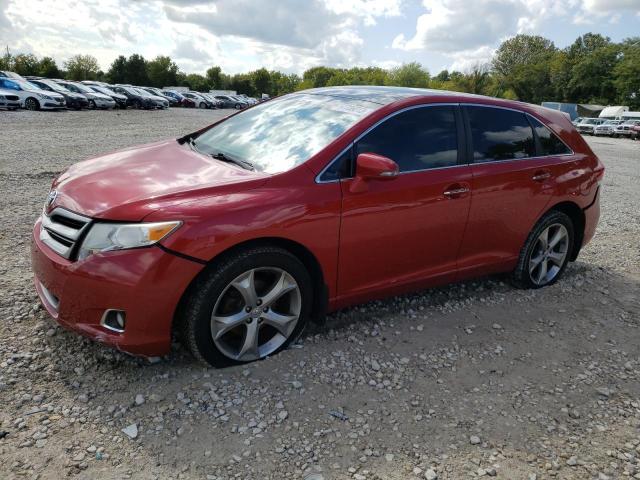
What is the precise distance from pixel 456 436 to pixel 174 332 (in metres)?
1.82

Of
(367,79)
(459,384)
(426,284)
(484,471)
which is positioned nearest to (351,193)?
(426,284)

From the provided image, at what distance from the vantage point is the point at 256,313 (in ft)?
10.0

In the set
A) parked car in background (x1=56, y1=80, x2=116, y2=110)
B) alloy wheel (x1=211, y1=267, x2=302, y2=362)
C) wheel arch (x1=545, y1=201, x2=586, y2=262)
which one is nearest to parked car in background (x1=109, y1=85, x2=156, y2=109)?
parked car in background (x1=56, y1=80, x2=116, y2=110)

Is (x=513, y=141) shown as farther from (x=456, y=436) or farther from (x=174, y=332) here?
(x=174, y=332)

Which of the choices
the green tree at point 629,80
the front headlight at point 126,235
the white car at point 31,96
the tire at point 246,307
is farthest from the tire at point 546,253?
the green tree at point 629,80

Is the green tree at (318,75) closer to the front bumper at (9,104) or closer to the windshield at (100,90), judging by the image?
the windshield at (100,90)

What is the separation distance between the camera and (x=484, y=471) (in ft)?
8.18

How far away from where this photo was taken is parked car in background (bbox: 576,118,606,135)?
4314 centimetres

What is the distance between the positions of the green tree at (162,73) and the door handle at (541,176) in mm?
94193

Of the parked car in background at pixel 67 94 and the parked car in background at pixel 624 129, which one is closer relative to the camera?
the parked car in background at pixel 67 94

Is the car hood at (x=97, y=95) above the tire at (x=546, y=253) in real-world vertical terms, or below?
below

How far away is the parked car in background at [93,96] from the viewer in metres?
29.2

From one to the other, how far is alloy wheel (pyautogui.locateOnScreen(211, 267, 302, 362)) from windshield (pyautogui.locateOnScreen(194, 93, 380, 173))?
71 cm

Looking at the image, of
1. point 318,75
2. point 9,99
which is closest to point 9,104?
point 9,99
